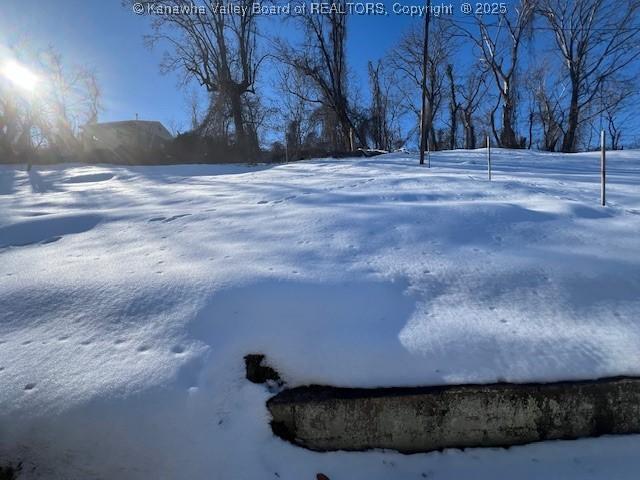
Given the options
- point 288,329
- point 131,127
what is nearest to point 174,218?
point 288,329

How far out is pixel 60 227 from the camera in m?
4.03

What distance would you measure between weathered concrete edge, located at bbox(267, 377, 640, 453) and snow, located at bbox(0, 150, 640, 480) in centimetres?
5

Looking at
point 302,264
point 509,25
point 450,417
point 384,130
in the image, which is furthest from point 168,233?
point 384,130

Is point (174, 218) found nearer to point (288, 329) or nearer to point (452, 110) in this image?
point (288, 329)

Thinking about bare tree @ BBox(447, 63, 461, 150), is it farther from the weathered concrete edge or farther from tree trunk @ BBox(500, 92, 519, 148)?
the weathered concrete edge

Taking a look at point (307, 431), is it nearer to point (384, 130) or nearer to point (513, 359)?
point (513, 359)

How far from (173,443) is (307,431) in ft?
1.99

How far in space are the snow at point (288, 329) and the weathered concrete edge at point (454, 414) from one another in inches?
2.0

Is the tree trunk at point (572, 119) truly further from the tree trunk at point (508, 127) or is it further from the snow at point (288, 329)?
the snow at point (288, 329)

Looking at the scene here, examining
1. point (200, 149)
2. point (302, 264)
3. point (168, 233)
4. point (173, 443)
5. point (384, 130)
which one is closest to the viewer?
point (173, 443)

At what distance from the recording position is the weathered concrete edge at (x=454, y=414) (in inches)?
66.4

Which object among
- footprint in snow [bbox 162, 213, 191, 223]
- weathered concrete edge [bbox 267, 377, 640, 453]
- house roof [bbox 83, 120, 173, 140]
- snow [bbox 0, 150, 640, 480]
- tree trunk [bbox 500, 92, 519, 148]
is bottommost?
weathered concrete edge [bbox 267, 377, 640, 453]

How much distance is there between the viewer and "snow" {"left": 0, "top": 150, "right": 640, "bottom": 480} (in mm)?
1600

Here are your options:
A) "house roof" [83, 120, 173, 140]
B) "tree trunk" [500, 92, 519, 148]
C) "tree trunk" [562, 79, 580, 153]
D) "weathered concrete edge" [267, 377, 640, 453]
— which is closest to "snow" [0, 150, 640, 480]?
"weathered concrete edge" [267, 377, 640, 453]
